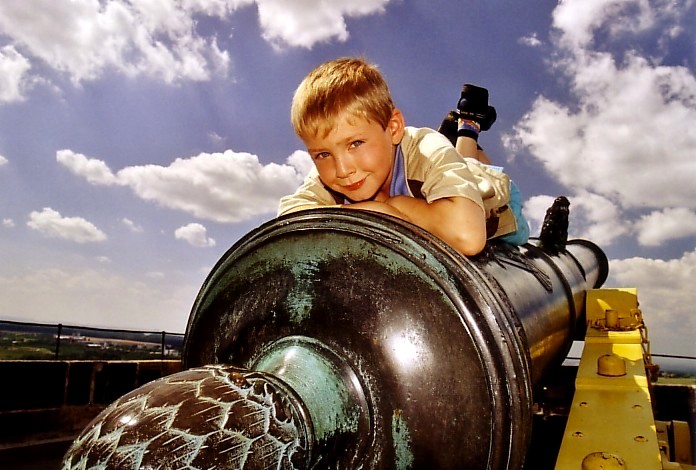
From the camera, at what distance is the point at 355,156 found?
1.84 meters

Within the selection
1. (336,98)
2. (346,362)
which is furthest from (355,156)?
(346,362)

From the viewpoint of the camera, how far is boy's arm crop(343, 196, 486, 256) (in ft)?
5.20

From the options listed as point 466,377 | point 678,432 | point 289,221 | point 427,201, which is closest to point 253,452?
point 466,377

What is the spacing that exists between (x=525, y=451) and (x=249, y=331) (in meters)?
A: 0.65

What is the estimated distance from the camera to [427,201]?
172 centimetres

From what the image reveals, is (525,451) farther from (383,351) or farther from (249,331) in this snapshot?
(249,331)

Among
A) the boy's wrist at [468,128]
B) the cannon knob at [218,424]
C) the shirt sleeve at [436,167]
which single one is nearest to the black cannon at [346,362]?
the cannon knob at [218,424]

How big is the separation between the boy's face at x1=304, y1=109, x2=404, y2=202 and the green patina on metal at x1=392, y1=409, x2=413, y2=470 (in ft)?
3.08

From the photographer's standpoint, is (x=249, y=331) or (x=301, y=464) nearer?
(x=301, y=464)

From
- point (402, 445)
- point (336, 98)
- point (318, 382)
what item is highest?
point (336, 98)

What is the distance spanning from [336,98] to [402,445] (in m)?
1.10

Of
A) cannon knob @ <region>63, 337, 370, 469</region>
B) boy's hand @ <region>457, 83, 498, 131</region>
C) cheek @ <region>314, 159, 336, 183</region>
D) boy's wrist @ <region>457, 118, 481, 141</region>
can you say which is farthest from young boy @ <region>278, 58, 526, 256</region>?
boy's hand @ <region>457, 83, 498, 131</region>

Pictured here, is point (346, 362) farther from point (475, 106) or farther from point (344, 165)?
point (475, 106)

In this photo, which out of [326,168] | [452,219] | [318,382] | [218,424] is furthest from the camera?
[326,168]
